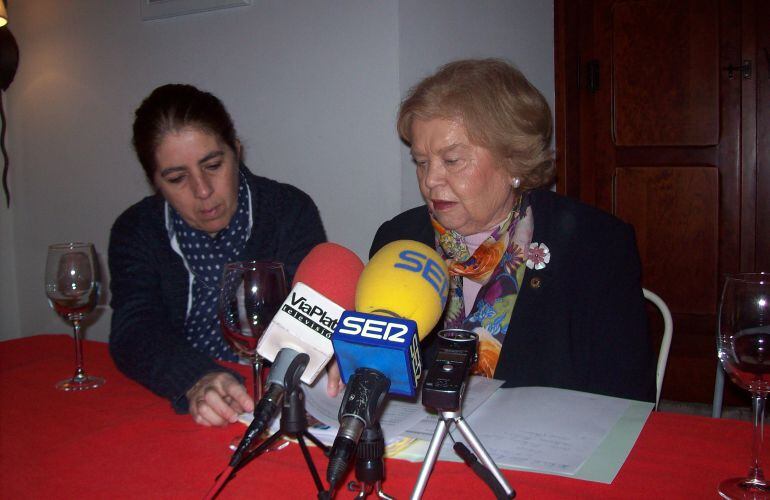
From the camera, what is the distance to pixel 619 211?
3494mm

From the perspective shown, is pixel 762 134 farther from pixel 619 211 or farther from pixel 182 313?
pixel 182 313

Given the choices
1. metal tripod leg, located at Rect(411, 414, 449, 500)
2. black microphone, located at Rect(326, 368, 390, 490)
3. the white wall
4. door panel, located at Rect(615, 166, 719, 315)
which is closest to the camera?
black microphone, located at Rect(326, 368, 390, 490)

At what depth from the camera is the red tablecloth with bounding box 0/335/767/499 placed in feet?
2.78

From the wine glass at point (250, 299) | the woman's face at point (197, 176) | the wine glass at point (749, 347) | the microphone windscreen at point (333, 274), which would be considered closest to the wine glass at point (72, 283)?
the woman's face at point (197, 176)

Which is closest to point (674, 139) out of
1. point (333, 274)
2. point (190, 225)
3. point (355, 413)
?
point (190, 225)

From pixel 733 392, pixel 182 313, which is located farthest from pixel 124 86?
pixel 733 392

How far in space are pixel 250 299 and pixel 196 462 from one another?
25cm

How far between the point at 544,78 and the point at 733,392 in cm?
181

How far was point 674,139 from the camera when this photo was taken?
10.9 feet

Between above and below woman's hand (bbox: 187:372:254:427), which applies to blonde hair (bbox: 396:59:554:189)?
above

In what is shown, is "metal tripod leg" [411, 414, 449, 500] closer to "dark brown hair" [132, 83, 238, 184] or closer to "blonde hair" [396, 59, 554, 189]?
"blonde hair" [396, 59, 554, 189]

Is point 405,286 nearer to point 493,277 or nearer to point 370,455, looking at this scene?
point 370,455

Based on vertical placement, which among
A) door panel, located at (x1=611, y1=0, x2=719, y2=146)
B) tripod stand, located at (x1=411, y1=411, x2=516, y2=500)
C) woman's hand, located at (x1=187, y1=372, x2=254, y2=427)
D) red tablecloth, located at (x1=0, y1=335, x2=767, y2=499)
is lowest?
red tablecloth, located at (x1=0, y1=335, x2=767, y2=499)

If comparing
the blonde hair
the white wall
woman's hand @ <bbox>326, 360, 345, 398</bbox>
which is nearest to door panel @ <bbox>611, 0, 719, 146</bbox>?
the white wall
